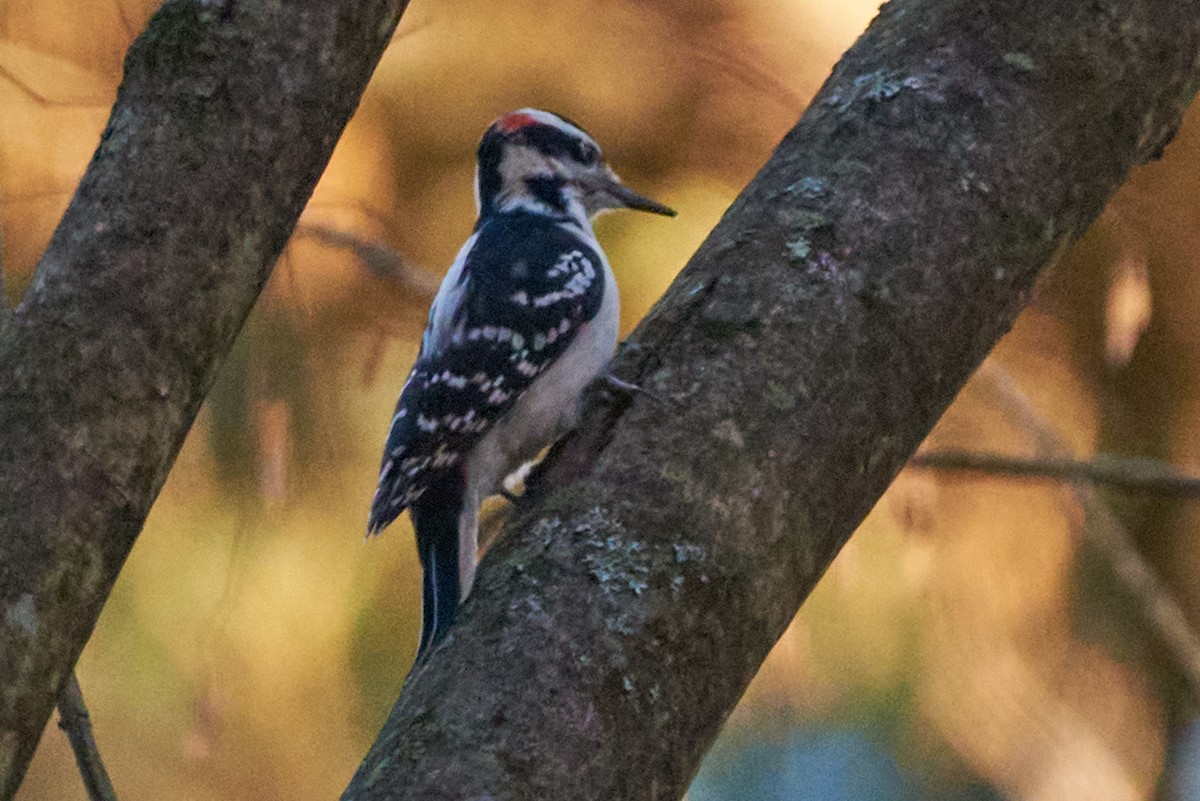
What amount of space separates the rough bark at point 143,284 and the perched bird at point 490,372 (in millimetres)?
896

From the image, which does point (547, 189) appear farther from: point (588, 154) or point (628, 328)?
point (628, 328)

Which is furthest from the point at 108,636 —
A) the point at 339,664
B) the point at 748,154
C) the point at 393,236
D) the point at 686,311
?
the point at 686,311

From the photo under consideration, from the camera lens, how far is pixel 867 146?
169 cm

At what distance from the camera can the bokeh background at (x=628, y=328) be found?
10.3ft

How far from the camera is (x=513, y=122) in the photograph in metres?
2.83

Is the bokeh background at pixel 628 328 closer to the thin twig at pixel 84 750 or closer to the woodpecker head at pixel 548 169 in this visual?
the woodpecker head at pixel 548 169

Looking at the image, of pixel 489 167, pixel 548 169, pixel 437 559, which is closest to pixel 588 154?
pixel 548 169

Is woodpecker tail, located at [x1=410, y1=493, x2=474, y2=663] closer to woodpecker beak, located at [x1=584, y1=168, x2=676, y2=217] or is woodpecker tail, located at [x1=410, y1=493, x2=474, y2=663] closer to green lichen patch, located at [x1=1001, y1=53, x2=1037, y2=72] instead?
woodpecker beak, located at [x1=584, y1=168, x2=676, y2=217]

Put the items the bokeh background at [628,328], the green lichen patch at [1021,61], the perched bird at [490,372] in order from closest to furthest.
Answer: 1. the green lichen patch at [1021,61]
2. the perched bird at [490,372]
3. the bokeh background at [628,328]

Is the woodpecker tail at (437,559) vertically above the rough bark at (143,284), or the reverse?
the rough bark at (143,284)

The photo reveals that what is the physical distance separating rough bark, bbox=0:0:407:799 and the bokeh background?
1.48 metres

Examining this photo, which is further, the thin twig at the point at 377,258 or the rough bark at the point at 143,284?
the thin twig at the point at 377,258

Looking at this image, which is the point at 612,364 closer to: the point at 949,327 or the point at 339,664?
the point at 949,327

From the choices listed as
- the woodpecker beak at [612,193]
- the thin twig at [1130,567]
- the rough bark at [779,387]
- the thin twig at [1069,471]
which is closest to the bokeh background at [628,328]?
the thin twig at [1130,567]
